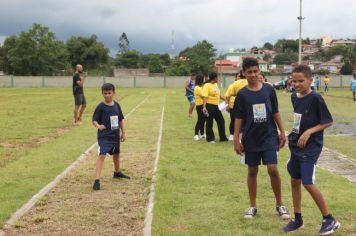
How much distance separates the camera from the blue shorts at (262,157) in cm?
612

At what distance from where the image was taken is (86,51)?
10594 centimetres

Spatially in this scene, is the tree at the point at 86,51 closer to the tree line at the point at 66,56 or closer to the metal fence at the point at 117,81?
the tree line at the point at 66,56

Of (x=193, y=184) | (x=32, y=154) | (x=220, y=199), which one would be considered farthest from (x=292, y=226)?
(x=32, y=154)

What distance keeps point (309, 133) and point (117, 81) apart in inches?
2783

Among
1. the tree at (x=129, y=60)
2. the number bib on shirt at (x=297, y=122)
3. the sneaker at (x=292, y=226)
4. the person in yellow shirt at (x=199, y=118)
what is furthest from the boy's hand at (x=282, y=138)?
the tree at (x=129, y=60)

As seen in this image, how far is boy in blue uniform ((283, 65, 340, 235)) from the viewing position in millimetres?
5441

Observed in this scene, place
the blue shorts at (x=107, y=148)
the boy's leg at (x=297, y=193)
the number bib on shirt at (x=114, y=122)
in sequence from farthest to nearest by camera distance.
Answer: the number bib on shirt at (x=114, y=122)
the blue shorts at (x=107, y=148)
the boy's leg at (x=297, y=193)

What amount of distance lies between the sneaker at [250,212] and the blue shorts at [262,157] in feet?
1.74

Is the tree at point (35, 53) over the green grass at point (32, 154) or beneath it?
over

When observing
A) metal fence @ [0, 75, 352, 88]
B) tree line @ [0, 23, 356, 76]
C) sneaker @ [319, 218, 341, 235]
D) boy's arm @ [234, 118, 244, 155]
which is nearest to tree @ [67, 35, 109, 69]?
tree line @ [0, 23, 356, 76]

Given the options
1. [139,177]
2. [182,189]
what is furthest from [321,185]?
[139,177]

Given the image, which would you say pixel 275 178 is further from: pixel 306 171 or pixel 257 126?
pixel 306 171

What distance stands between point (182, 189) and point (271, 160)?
204cm

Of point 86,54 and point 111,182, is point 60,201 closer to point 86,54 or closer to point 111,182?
point 111,182
